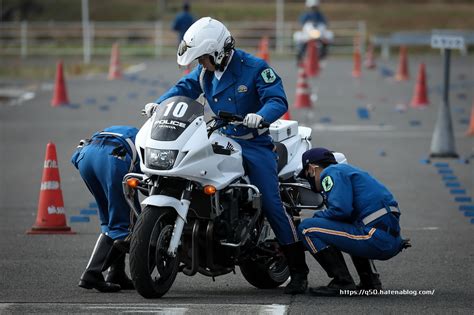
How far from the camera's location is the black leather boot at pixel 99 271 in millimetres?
8414

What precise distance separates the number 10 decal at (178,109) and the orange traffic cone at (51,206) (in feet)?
11.6

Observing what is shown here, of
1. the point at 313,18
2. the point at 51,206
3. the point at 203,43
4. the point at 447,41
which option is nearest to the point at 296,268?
the point at 203,43

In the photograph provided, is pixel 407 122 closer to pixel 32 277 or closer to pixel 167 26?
pixel 32 277

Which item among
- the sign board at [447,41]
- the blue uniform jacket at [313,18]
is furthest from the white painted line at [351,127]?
the blue uniform jacket at [313,18]

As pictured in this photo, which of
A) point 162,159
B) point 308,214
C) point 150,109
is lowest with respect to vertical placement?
point 308,214

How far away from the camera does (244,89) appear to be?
8297 millimetres

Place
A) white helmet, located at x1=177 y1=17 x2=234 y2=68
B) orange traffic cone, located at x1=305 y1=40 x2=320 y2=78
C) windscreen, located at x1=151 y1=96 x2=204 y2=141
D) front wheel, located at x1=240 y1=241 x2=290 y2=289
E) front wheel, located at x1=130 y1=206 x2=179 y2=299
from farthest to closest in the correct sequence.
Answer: orange traffic cone, located at x1=305 y1=40 x2=320 y2=78 < front wheel, located at x1=240 y1=241 x2=290 y2=289 < white helmet, located at x1=177 y1=17 x2=234 y2=68 < windscreen, located at x1=151 y1=96 x2=204 y2=141 < front wheel, located at x1=130 y1=206 x2=179 y2=299

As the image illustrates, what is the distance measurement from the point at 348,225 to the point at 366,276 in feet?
1.41

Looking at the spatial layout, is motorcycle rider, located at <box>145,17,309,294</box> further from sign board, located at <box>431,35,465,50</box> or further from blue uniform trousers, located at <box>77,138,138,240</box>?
sign board, located at <box>431,35,465,50</box>

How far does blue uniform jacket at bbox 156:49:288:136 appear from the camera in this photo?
823 cm

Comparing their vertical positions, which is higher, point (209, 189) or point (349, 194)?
point (209, 189)

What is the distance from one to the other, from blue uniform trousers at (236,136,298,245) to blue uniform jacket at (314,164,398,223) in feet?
0.80

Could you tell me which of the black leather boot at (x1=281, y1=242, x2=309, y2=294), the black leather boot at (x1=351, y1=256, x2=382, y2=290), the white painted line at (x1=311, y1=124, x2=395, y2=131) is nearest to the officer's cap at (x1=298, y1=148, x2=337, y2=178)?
the black leather boot at (x1=281, y1=242, x2=309, y2=294)

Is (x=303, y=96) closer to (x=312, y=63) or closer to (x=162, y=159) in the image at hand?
(x=312, y=63)
